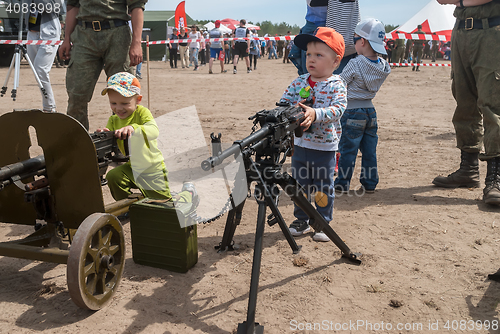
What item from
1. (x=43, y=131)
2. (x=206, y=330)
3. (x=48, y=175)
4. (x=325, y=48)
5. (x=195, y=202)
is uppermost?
(x=325, y=48)

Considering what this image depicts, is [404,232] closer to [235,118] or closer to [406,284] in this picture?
[406,284]

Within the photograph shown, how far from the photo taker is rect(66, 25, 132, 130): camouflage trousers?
4672 mm

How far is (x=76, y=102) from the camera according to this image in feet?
15.7

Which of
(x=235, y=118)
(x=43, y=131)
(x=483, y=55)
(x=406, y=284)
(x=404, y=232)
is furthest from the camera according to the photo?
(x=235, y=118)

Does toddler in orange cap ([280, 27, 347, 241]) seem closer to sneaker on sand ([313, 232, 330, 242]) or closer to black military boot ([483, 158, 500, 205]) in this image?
sneaker on sand ([313, 232, 330, 242])

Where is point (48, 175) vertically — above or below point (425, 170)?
above

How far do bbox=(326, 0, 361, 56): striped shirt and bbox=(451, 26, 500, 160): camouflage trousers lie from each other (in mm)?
1180

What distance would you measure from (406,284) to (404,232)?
3.03ft

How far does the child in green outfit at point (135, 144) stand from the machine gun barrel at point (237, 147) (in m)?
0.97

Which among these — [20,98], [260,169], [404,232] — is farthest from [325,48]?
[20,98]

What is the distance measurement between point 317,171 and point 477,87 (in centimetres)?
216

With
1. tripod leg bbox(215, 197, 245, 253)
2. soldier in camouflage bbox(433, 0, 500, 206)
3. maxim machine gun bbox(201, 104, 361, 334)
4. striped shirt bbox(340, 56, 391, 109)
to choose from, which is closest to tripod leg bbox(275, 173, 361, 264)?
maxim machine gun bbox(201, 104, 361, 334)

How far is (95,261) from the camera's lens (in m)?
2.58

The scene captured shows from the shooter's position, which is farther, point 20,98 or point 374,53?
point 20,98
